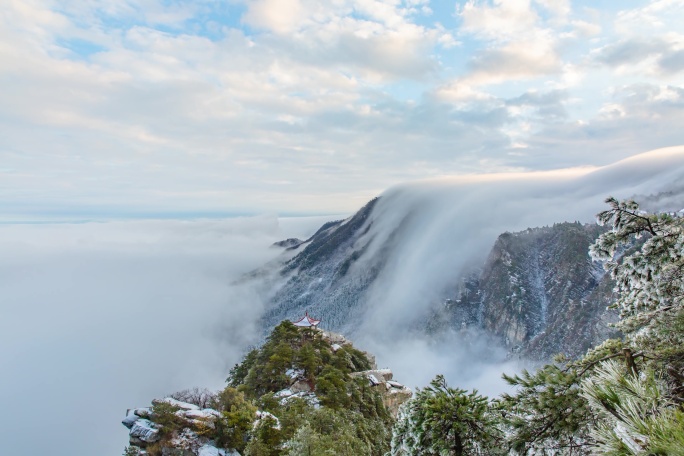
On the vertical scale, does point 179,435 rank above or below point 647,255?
below

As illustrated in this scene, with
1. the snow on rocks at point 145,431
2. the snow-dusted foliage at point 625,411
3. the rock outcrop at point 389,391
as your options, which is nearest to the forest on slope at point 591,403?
the snow-dusted foliage at point 625,411

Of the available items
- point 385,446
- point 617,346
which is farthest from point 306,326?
point 617,346

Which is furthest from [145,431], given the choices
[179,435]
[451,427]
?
[451,427]

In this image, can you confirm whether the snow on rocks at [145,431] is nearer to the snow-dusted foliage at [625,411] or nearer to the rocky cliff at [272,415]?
the rocky cliff at [272,415]

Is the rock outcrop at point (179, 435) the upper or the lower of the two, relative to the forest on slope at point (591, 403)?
lower

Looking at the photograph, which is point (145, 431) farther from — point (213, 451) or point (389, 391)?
point (389, 391)

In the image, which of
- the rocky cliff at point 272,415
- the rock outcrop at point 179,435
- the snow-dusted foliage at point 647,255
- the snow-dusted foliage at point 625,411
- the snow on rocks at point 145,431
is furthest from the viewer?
the snow on rocks at point 145,431

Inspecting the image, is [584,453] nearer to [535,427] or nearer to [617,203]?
[535,427]

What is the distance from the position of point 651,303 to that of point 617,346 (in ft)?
7.74

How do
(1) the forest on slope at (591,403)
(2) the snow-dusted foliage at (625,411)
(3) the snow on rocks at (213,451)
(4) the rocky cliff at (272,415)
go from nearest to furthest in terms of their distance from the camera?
(2) the snow-dusted foliage at (625,411)
(1) the forest on slope at (591,403)
(4) the rocky cliff at (272,415)
(3) the snow on rocks at (213,451)

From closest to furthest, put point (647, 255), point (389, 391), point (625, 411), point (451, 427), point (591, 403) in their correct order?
1. point (625, 411)
2. point (591, 403)
3. point (451, 427)
4. point (647, 255)
5. point (389, 391)

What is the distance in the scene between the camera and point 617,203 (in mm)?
12555

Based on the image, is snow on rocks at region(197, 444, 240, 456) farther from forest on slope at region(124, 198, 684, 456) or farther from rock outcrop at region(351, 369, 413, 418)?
rock outcrop at region(351, 369, 413, 418)

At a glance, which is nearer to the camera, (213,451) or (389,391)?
(213,451)
